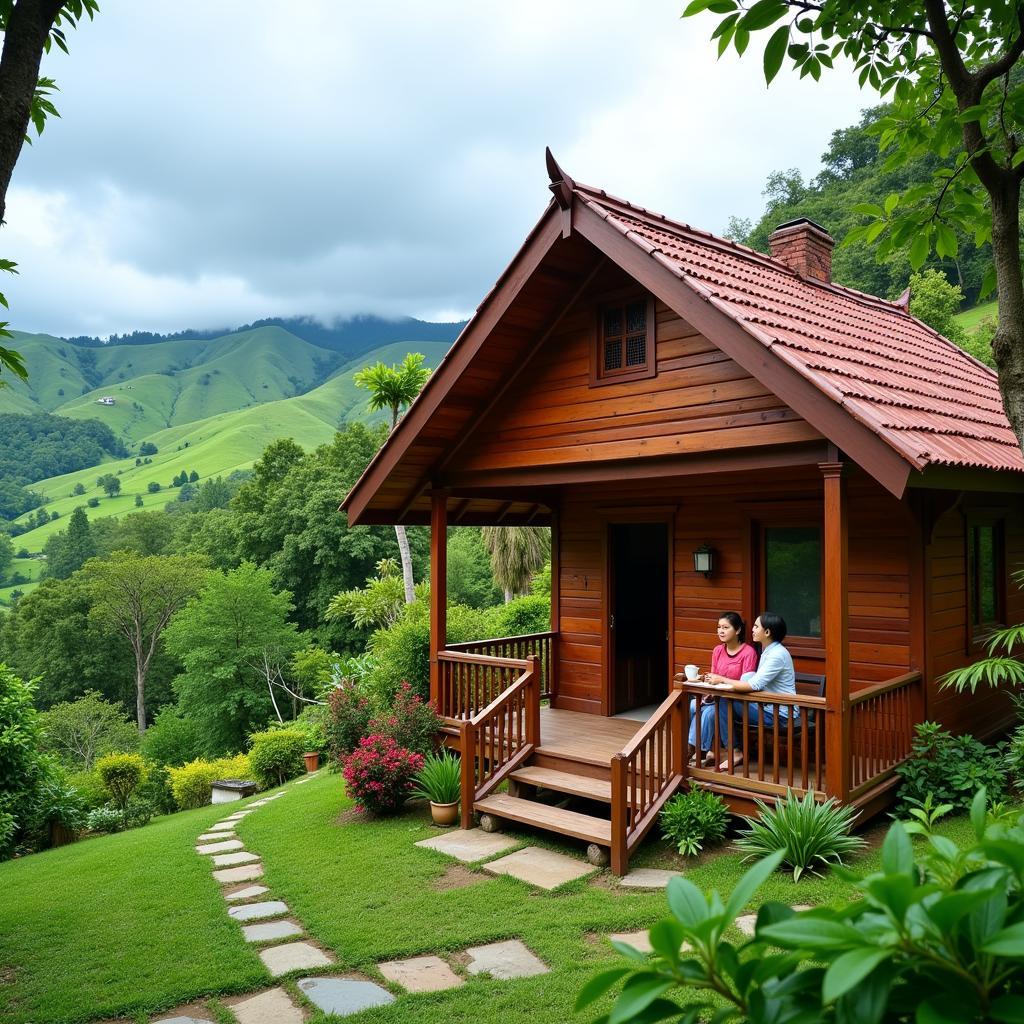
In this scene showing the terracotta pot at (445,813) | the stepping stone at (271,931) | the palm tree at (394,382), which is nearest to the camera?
the stepping stone at (271,931)

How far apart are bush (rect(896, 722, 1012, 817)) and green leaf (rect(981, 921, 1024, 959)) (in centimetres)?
664

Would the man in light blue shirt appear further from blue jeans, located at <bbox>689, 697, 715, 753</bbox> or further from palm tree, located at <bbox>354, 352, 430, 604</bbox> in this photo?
palm tree, located at <bbox>354, 352, 430, 604</bbox>

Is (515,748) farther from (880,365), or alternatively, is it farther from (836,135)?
(836,135)

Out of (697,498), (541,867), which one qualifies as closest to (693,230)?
(697,498)

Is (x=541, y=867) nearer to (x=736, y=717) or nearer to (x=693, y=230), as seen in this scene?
(x=736, y=717)

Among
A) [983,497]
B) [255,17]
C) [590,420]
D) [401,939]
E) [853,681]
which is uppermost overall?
[255,17]

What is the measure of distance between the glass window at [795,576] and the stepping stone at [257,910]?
18.7 ft

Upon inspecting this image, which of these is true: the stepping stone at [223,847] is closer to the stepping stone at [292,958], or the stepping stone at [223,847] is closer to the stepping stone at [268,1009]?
the stepping stone at [292,958]

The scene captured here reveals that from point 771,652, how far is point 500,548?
14.3 metres

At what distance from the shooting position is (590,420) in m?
8.31

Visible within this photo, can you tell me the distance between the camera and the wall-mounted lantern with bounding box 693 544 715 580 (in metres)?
9.17

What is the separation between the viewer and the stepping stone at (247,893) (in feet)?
21.7

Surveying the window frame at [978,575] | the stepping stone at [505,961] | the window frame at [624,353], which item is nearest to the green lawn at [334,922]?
the stepping stone at [505,961]

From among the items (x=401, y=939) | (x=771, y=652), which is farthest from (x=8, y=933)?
(x=771, y=652)
